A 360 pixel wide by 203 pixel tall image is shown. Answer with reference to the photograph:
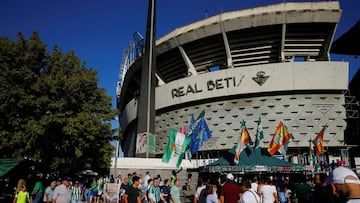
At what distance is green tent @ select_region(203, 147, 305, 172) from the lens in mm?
14141

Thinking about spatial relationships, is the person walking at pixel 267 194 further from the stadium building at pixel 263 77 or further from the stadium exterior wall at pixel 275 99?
the stadium exterior wall at pixel 275 99

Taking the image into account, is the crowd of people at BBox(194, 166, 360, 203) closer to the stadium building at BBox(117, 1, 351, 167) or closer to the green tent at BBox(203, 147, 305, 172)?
the green tent at BBox(203, 147, 305, 172)

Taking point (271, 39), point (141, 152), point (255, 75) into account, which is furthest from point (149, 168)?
point (271, 39)

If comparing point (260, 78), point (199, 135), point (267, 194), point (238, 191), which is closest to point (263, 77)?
point (260, 78)

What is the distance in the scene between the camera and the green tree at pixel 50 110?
54.5ft

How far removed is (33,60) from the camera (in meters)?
18.4

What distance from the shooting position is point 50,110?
17.3 metres

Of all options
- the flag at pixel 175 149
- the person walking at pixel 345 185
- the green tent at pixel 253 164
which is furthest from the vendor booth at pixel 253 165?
the person walking at pixel 345 185

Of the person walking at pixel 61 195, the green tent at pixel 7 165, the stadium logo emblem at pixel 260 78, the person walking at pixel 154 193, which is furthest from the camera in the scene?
the stadium logo emblem at pixel 260 78

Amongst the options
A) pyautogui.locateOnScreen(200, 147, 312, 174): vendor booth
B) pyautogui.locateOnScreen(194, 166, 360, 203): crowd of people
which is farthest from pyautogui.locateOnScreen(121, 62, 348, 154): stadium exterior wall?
pyautogui.locateOnScreen(194, 166, 360, 203): crowd of people

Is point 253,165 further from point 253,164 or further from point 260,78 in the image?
point 260,78

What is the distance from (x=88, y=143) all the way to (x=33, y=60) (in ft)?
20.5

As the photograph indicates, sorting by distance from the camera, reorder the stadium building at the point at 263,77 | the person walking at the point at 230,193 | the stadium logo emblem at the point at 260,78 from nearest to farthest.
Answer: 1. the person walking at the point at 230,193
2. the stadium building at the point at 263,77
3. the stadium logo emblem at the point at 260,78

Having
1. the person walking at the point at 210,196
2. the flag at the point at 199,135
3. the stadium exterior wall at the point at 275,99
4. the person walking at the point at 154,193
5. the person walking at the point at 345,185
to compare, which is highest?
the stadium exterior wall at the point at 275,99
